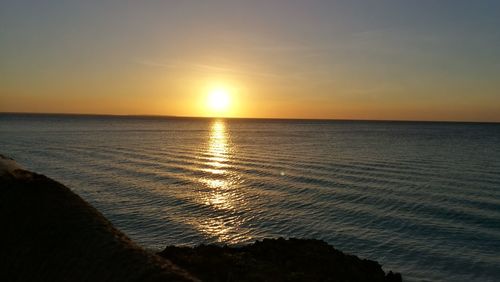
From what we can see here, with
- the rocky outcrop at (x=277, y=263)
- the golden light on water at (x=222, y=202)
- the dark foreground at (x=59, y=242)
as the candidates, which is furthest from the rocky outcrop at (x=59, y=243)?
the golden light on water at (x=222, y=202)

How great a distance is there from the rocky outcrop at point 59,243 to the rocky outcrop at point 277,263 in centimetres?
585

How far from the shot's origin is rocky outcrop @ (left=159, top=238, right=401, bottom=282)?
11.8 m

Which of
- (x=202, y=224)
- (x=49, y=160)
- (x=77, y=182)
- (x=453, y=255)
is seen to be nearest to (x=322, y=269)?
(x=453, y=255)

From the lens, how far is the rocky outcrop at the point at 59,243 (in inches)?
198

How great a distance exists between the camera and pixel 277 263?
13.3m

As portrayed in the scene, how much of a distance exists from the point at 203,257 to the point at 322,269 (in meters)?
3.74

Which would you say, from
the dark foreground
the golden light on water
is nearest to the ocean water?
the golden light on water

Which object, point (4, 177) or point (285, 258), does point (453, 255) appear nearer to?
point (285, 258)

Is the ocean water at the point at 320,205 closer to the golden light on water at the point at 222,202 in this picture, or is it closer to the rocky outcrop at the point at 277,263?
the golden light on water at the point at 222,202

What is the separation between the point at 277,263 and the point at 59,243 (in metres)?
8.68

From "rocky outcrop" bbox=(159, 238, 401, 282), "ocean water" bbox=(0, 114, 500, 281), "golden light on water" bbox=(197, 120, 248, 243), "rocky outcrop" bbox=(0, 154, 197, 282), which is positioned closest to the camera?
"rocky outcrop" bbox=(0, 154, 197, 282)

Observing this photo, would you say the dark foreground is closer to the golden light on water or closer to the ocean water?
the ocean water

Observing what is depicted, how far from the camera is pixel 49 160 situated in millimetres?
48250

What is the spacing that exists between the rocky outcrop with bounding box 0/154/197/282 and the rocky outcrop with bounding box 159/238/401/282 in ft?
19.2
